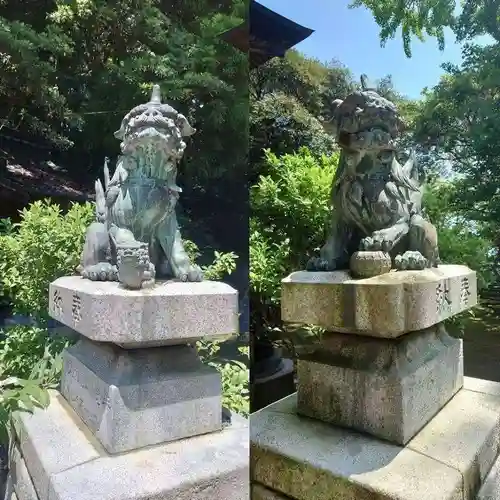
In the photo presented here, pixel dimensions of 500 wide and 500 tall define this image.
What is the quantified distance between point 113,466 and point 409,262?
42.2 inches

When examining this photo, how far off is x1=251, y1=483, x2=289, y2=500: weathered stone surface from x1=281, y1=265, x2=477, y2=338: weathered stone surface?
1.81ft

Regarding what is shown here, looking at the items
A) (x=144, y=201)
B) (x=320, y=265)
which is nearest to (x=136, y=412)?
(x=144, y=201)

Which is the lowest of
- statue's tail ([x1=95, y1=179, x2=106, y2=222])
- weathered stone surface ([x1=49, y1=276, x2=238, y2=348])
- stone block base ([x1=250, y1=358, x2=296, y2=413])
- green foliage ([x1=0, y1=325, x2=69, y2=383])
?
stone block base ([x1=250, y1=358, x2=296, y2=413])

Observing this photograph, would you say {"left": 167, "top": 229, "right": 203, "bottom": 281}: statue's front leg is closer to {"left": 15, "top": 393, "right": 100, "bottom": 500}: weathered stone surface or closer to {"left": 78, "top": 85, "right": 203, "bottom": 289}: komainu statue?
{"left": 78, "top": 85, "right": 203, "bottom": 289}: komainu statue

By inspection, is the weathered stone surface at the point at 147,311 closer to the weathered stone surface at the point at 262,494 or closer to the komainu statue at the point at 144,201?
the komainu statue at the point at 144,201

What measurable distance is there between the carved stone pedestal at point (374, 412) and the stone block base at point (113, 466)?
186 millimetres

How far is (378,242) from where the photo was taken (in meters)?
1.45

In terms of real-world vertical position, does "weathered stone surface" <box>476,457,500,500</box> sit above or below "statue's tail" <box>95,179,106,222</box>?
below

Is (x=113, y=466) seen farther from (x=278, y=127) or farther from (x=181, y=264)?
(x=278, y=127)

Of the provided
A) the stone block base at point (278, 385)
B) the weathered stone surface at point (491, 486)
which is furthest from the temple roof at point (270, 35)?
the weathered stone surface at point (491, 486)

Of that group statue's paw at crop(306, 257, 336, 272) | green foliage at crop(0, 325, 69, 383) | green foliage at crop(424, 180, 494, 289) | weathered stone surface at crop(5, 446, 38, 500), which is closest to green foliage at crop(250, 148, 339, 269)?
statue's paw at crop(306, 257, 336, 272)

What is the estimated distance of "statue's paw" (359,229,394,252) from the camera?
1.44m

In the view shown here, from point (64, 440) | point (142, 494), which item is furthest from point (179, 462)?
point (64, 440)

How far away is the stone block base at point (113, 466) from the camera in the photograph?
3.71 feet
